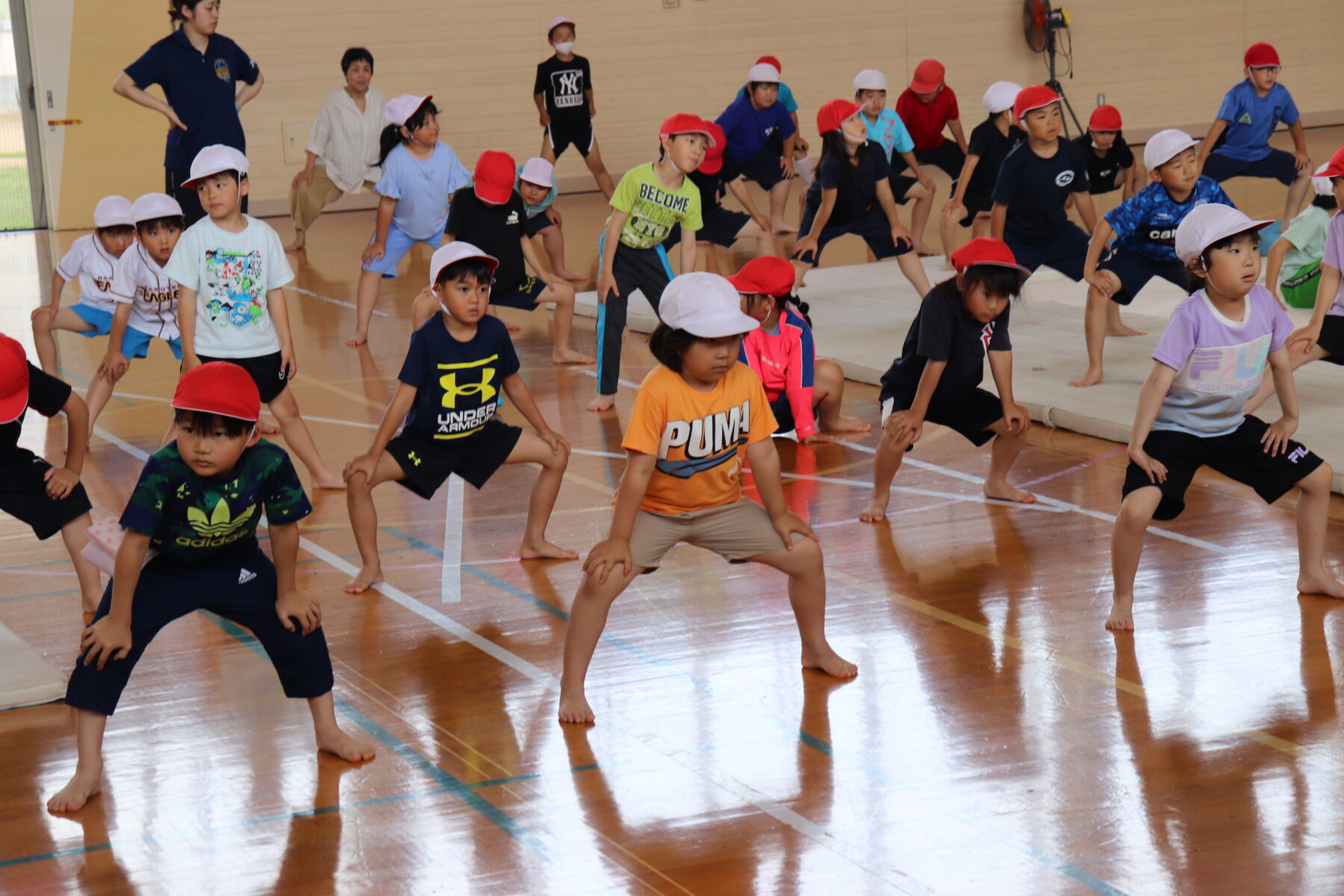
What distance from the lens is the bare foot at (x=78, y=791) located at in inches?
166

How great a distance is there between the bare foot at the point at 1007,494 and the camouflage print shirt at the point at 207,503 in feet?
11.8

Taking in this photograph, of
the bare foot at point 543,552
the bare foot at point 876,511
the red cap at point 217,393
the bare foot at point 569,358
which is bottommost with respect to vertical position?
the bare foot at point 543,552

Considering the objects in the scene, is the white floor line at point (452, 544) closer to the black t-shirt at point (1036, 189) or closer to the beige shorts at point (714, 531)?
the beige shorts at point (714, 531)

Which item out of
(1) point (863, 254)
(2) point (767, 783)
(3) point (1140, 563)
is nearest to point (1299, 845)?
(2) point (767, 783)

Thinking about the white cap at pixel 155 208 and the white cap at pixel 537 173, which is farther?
the white cap at pixel 537 173

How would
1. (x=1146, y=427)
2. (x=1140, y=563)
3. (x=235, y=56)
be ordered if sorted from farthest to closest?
(x=235, y=56) → (x=1140, y=563) → (x=1146, y=427)

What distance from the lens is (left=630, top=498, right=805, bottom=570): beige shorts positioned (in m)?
4.74

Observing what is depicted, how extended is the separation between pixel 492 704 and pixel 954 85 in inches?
752

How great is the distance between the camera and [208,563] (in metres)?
4.35

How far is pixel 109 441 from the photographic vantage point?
869 centimetres

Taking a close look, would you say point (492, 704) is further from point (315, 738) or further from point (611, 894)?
point (611, 894)

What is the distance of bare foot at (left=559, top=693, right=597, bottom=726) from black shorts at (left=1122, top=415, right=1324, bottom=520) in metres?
1.99

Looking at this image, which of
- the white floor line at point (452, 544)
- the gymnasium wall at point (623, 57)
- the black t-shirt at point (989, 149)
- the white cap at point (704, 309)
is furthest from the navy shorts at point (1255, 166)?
the white cap at point (704, 309)

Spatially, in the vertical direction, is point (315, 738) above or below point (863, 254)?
below
